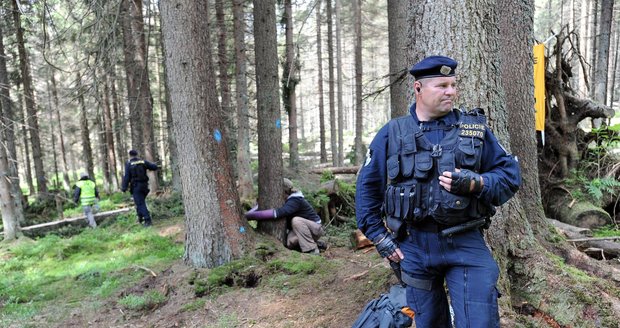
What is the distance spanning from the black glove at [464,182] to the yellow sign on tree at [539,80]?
15.4 ft

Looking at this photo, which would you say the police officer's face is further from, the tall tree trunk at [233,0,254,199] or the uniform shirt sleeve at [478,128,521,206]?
the tall tree trunk at [233,0,254,199]

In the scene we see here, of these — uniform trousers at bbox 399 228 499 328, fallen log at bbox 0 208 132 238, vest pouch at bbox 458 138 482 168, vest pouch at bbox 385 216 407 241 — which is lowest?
fallen log at bbox 0 208 132 238

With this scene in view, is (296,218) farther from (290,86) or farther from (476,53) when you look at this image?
(290,86)

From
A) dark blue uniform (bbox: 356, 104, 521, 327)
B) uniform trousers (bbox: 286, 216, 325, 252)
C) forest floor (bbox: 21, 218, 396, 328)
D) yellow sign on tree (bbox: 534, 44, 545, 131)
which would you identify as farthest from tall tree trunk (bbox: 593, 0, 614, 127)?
dark blue uniform (bbox: 356, 104, 521, 327)

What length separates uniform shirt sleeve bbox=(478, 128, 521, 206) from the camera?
2.47 metres

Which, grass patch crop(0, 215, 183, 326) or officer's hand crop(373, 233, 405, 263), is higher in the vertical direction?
officer's hand crop(373, 233, 405, 263)

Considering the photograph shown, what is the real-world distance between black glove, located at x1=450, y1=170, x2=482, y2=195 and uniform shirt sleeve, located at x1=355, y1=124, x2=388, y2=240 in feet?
1.82

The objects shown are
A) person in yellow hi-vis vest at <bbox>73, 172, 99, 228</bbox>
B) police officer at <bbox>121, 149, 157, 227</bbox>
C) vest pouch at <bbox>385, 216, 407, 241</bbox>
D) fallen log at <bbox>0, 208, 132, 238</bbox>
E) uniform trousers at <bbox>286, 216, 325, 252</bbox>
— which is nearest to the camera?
vest pouch at <bbox>385, 216, 407, 241</bbox>

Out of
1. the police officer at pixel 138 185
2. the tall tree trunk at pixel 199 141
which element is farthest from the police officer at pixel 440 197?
the police officer at pixel 138 185

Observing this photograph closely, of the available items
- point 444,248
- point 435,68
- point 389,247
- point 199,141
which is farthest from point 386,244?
point 199,141

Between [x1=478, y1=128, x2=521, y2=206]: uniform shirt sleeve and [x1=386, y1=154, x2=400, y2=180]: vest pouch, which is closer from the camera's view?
[x1=478, y1=128, x2=521, y2=206]: uniform shirt sleeve

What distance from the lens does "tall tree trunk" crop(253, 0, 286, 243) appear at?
7324 millimetres

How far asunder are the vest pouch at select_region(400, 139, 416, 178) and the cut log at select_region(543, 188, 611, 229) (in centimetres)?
599

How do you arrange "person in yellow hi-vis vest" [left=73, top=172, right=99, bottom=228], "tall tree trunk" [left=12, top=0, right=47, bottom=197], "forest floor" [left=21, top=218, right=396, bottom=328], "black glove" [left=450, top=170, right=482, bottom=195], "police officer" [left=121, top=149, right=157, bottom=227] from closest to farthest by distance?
"black glove" [left=450, top=170, right=482, bottom=195], "forest floor" [left=21, top=218, right=396, bottom=328], "police officer" [left=121, top=149, right=157, bottom=227], "person in yellow hi-vis vest" [left=73, top=172, right=99, bottom=228], "tall tree trunk" [left=12, top=0, right=47, bottom=197]
